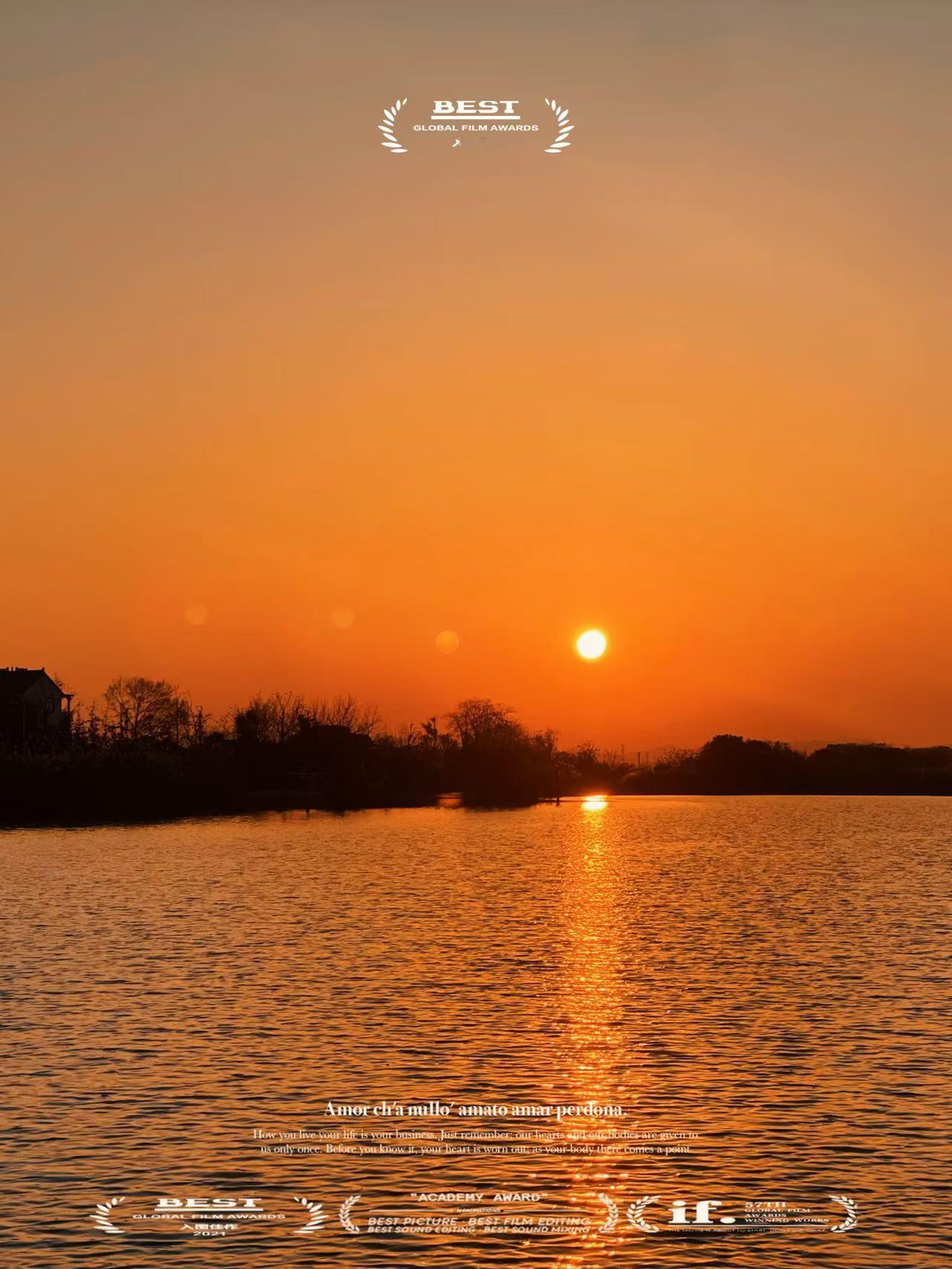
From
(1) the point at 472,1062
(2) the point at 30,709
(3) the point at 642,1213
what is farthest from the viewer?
(2) the point at 30,709

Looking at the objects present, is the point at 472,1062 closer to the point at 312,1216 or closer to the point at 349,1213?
the point at 349,1213

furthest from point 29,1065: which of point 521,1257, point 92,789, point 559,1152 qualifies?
point 92,789

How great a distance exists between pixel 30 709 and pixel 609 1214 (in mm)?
162161

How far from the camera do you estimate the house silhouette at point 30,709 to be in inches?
6452

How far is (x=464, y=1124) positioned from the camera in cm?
2631

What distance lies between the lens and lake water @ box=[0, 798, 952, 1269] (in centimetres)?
2072

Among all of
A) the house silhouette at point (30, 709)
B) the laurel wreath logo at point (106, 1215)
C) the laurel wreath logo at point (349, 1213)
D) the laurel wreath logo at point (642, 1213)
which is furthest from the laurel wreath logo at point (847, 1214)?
the house silhouette at point (30, 709)

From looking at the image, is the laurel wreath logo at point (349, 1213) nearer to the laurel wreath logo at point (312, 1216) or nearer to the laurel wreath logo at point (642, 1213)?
the laurel wreath logo at point (312, 1216)

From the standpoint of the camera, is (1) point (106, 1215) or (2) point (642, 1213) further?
(2) point (642, 1213)

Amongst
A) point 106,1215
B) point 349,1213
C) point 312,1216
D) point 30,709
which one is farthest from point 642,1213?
point 30,709

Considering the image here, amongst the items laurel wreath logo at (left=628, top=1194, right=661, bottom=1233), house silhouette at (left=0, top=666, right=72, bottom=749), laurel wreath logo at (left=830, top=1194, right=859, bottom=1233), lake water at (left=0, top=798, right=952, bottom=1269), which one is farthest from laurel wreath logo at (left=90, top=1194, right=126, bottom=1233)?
house silhouette at (left=0, top=666, right=72, bottom=749)

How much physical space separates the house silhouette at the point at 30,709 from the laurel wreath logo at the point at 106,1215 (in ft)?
441

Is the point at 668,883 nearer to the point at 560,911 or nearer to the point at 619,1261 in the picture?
the point at 560,911

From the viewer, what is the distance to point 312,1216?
21.4 m
